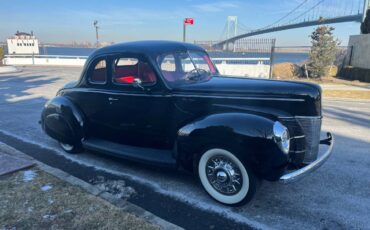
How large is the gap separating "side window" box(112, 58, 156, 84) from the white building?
169 ft

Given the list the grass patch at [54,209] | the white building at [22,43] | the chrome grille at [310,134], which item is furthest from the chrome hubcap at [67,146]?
the white building at [22,43]

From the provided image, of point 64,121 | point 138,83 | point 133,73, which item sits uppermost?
point 133,73

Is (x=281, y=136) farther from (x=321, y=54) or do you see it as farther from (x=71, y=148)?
(x=321, y=54)

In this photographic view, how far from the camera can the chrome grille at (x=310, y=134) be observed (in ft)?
11.0

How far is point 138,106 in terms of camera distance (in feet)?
13.4

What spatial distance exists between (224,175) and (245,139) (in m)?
0.50

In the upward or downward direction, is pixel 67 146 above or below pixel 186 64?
below

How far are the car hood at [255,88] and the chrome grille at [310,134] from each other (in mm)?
261

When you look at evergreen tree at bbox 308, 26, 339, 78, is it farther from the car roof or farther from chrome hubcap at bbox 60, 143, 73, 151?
chrome hubcap at bbox 60, 143, 73, 151

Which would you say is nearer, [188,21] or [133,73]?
[133,73]

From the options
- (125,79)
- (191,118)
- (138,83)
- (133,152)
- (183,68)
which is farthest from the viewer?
(125,79)

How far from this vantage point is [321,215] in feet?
10.3

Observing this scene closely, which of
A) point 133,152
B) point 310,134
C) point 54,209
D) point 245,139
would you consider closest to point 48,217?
point 54,209

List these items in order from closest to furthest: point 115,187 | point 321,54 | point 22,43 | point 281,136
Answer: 1. point 281,136
2. point 115,187
3. point 321,54
4. point 22,43
